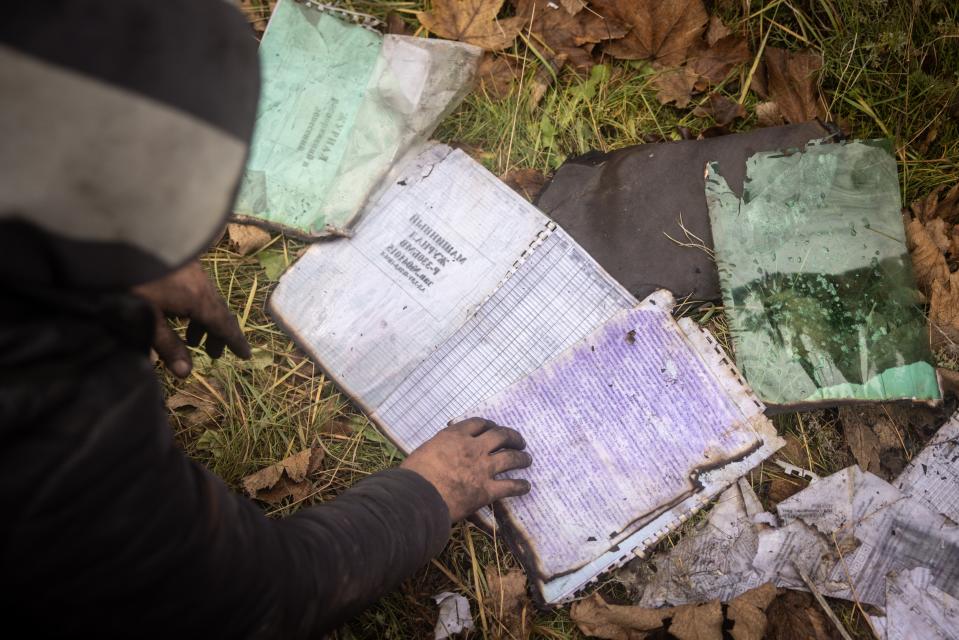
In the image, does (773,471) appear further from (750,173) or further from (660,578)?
(750,173)

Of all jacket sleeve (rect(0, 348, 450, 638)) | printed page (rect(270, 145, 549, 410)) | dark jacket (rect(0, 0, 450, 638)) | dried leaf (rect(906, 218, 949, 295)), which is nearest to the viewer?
dark jacket (rect(0, 0, 450, 638))

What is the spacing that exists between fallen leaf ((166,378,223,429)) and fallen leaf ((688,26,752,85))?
71.7 inches

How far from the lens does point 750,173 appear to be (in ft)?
6.07

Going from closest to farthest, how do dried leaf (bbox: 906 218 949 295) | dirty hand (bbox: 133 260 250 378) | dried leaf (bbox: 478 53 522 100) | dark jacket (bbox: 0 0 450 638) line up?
dark jacket (bbox: 0 0 450 638) < dirty hand (bbox: 133 260 250 378) < dried leaf (bbox: 906 218 949 295) < dried leaf (bbox: 478 53 522 100)

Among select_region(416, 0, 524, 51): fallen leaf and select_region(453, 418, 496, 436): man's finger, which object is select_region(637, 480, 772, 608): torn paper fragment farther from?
select_region(416, 0, 524, 51): fallen leaf

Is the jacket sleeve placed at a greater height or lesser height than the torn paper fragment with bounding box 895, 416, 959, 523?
greater

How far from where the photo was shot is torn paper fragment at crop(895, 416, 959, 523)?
1747mm

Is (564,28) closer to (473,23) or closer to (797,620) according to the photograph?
(473,23)

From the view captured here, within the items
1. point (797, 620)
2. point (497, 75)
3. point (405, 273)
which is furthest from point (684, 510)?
point (497, 75)

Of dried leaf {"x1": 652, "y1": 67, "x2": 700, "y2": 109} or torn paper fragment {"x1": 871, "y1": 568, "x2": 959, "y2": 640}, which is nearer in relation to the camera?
torn paper fragment {"x1": 871, "y1": 568, "x2": 959, "y2": 640}

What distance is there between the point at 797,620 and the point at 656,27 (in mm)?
1787

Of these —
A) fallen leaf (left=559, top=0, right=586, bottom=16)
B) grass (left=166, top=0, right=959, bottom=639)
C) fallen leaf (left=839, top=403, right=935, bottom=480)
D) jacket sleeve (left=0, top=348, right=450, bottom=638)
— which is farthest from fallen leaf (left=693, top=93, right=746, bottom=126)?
jacket sleeve (left=0, top=348, right=450, bottom=638)

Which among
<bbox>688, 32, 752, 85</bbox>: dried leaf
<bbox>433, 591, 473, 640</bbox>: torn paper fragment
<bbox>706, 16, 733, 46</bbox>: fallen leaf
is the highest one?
<bbox>706, 16, 733, 46</bbox>: fallen leaf

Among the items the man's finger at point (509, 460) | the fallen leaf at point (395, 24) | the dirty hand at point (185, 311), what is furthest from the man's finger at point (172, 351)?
the fallen leaf at point (395, 24)
